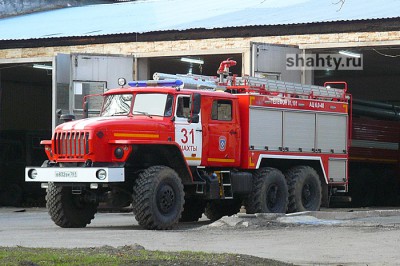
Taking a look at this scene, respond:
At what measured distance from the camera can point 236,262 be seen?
1259 cm

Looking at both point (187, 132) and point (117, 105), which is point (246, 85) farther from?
point (117, 105)

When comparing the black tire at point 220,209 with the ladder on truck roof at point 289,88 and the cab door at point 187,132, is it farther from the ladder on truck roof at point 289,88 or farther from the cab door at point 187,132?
the cab door at point 187,132

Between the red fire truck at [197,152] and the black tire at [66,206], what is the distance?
0.02 meters

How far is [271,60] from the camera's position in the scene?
95.3ft

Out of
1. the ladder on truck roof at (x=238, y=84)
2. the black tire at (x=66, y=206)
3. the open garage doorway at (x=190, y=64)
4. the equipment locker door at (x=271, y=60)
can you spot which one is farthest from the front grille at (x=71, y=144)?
the open garage doorway at (x=190, y=64)

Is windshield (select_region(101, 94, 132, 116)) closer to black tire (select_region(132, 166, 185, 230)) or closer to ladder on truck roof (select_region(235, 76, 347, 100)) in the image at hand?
black tire (select_region(132, 166, 185, 230))

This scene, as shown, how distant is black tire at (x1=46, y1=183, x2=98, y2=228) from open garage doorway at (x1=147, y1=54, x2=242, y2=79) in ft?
37.1

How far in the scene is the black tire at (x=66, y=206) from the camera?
20.4m

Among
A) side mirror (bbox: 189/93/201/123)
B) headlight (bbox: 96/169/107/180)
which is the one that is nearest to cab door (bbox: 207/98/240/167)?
side mirror (bbox: 189/93/201/123)

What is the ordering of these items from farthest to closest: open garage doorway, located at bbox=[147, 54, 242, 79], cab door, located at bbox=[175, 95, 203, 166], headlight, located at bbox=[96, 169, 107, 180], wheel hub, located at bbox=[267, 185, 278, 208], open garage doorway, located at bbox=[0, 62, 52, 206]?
1. open garage doorway, located at bbox=[0, 62, 52, 206]
2. open garage doorway, located at bbox=[147, 54, 242, 79]
3. wheel hub, located at bbox=[267, 185, 278, 208]
4. cab door, located at bbox=[175, 95, 203, 166]
5. headlight, located at bbox=[96, 169, 107, 180]

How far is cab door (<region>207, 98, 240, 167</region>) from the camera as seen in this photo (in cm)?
2138

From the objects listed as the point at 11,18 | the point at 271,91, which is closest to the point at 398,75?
the point at 11,18

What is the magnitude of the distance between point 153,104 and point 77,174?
215cm

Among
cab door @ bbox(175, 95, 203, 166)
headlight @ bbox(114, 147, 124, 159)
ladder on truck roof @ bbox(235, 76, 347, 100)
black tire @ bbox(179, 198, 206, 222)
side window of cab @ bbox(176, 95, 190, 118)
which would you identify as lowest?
black tire @ bbox(179, 198, 206, 222)
